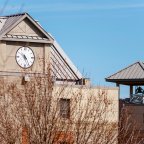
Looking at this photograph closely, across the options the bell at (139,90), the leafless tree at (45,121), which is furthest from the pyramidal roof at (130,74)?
the leafless tree at (45,121)

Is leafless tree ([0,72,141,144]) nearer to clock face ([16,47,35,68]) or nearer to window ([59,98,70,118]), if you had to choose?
window ([59,98,70,118])

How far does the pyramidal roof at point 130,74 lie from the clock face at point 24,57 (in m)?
11.4

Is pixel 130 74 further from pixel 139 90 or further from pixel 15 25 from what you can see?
pixel 15 25

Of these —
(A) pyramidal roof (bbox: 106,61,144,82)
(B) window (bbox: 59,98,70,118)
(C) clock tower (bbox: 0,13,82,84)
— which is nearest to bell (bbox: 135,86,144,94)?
(A) pyramidal roof (bbox: 106,61,144,82)

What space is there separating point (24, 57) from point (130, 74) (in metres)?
13.2

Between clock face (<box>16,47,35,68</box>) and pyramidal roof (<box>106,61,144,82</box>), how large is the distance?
11417 millimetres

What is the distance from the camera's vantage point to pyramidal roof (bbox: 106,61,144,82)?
52.3m

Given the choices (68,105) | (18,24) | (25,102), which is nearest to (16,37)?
(18,24)

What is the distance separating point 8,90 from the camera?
32.2 meters

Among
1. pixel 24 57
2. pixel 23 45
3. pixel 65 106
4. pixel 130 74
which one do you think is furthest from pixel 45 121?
pixel 130 74

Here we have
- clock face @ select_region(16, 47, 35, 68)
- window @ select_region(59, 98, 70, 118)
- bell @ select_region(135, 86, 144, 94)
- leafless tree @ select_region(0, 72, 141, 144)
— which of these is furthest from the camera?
bell @ select_region(135, 86, 144, 94)

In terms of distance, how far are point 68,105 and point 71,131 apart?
428cm

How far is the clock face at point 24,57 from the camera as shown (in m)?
42.0

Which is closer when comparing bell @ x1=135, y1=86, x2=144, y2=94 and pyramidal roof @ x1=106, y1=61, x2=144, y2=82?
bell @ x1=135, y1=86, x2=144, y2=94
